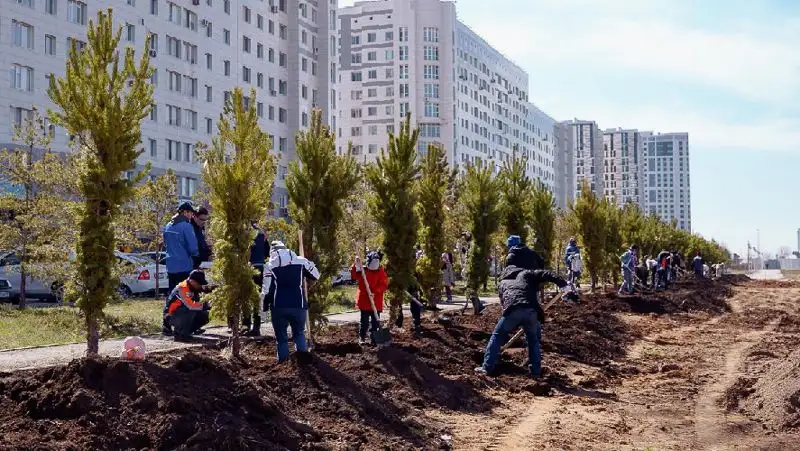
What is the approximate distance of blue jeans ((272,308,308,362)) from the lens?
10.8 meters

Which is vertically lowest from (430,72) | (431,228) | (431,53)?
(431,228)

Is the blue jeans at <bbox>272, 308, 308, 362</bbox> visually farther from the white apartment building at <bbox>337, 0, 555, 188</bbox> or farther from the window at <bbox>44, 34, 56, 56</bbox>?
the white apartment building at <bbox>337, 0, 555, 188</bbox>

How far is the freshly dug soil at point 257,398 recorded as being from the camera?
283 inches

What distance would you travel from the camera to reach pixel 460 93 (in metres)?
110

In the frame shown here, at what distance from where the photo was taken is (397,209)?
52.5ft

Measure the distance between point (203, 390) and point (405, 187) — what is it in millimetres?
8681

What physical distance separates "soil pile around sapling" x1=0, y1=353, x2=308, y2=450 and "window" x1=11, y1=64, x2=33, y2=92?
126 feet

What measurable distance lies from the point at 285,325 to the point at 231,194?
6.28ft

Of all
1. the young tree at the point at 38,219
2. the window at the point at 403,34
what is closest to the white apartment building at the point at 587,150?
the window at the point at 403,34

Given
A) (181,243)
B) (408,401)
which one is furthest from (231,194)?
(408,401)

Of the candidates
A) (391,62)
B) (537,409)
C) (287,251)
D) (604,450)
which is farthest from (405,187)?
(391,62)

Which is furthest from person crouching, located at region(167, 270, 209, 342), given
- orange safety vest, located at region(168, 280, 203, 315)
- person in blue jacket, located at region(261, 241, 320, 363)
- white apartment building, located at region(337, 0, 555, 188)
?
white apartment building, located at region(337, 0, 555, 188)

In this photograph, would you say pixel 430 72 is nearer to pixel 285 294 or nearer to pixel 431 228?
pixel 431 228

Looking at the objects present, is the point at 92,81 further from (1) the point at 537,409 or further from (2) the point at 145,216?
(2) the point at 145,216
